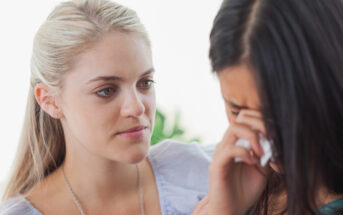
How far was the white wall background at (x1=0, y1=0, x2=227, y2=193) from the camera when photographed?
98.9 inches

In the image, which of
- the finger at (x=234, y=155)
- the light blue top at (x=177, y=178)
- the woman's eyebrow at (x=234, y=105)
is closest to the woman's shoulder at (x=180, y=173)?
the light blue top at (x=177, y=178)

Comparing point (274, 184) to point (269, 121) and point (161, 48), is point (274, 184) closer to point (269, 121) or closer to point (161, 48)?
point (269, 121)

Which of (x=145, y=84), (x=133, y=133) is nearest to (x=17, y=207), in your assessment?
(x=133, y=133)

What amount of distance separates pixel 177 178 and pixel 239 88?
0.73 meters

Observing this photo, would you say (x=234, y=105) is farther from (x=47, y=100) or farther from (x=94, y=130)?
(x=47, y=100)

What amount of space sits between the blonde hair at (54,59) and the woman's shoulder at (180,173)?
374 mm

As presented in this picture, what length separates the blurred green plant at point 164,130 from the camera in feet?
7.57

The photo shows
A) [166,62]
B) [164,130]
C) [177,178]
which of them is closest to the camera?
[177,178]

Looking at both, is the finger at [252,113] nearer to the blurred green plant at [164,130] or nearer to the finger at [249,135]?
the finger at [249,135]

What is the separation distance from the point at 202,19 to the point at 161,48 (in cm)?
34

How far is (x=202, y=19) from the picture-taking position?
294cm

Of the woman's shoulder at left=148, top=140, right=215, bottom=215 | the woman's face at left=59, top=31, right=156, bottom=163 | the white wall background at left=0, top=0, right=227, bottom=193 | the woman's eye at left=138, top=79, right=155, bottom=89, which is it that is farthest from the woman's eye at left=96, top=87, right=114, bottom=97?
the white wall background at left=0, top=0, right=227, bottom=193

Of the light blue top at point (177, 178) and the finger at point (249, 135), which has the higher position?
the finger at point (249, 135)

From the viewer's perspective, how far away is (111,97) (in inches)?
53.7
